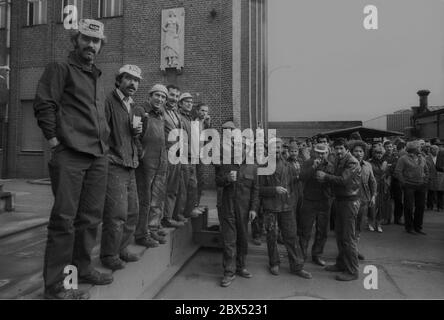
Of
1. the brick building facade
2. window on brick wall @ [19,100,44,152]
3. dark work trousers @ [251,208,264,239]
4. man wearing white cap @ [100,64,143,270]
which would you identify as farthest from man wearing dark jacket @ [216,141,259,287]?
window on brick wall @ [19,100,44,152]

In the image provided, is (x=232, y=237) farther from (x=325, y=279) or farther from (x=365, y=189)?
(x=365, y=189)

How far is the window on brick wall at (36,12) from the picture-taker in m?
14.2

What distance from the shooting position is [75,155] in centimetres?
258

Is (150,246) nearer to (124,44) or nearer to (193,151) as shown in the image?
(193,151)

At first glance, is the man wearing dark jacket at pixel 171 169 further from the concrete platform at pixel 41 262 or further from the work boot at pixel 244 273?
the work boot at pixel 244 273

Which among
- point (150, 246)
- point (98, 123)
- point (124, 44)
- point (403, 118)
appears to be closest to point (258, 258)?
point (150, 246)

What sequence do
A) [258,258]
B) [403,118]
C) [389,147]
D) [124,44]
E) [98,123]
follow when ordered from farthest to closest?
[403,118]
[124,44]
[389,147]
[258,258]
[98,123]

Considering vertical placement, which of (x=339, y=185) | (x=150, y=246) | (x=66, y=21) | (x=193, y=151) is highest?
(x=66, y=21)

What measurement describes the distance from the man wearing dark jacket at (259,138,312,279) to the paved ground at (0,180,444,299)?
191 mm

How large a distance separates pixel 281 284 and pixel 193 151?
2.19 meters

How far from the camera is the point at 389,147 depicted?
8656 millimetres

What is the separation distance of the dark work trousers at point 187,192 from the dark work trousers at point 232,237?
723 millimetres

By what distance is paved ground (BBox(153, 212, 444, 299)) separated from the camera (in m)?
4.00

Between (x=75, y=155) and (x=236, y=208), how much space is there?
239 centimetres
